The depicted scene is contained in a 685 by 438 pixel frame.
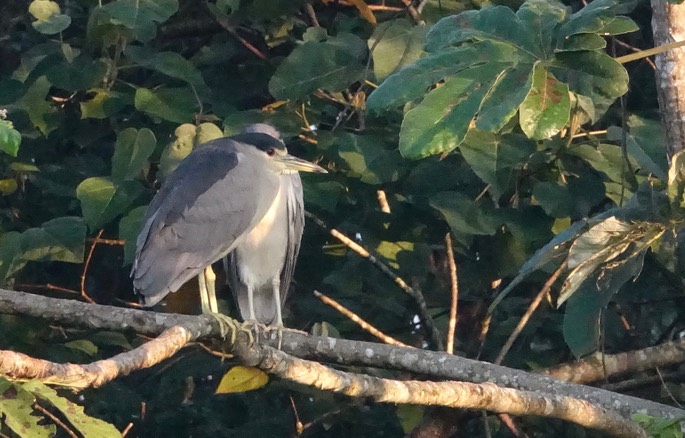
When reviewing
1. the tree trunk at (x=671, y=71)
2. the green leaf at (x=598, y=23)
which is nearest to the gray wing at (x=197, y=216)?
the tree trunk at (x=671, y=71)

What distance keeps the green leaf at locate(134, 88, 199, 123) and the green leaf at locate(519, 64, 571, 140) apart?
1650 millimetres

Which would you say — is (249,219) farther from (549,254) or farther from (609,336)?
(549,254)

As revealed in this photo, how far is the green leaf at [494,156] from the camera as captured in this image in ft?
10.1

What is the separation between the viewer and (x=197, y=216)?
3.73 m

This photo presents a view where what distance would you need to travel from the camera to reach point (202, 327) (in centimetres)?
229

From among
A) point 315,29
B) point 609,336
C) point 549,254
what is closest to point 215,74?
point 315,29

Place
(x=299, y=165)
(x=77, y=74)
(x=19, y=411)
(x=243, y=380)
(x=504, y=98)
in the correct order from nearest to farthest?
(x=19, y=411) → (x=504, y=98) → (x=243, y=380) → (x=77, y=74) → (x=299, y=165)

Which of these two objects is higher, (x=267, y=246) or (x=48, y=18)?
(x=48, y=18)

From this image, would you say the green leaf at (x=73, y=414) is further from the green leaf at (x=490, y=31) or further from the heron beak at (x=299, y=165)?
the heron beak at (x=299, y=165)

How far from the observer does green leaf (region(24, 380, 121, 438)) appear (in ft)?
5.23

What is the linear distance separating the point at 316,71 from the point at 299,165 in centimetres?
45

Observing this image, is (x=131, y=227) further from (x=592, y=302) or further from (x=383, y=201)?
(x=592, y=302)

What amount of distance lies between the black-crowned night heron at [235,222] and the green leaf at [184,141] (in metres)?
0.17

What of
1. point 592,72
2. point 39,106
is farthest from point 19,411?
point 39,106
